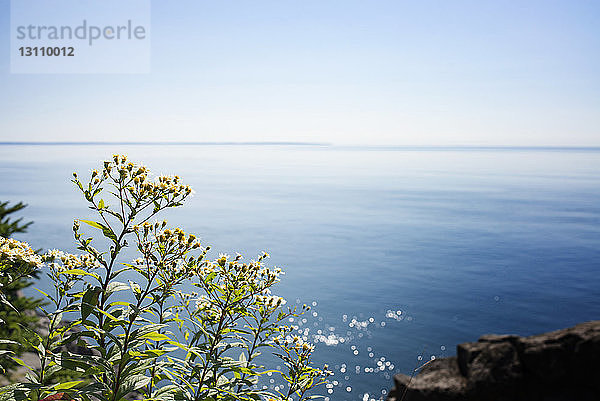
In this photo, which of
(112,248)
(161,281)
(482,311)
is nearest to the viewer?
(112,248)

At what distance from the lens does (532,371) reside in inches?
81.9

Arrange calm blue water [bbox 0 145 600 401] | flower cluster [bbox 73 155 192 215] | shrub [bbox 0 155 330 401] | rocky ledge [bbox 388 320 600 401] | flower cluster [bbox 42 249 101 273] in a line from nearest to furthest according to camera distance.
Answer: rocky ledge [bbox 388 320 600 401] → shrub [bbox 0 155 330 401] → flower cluster [bbox 73 155 192 215] → flower cluster [bbox 42 249 101 273] → calm blue water [bbox 0 145 600 401]

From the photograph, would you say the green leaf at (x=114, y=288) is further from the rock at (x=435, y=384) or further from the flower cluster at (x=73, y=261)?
the rock at (x=435, y=384)

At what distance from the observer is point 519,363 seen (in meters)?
2.07

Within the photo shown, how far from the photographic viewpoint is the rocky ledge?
2029mm

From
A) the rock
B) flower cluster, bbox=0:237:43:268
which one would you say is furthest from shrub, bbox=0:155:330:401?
the rock

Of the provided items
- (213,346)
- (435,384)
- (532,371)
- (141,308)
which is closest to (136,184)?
(141,308)

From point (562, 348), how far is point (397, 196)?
7321 centimetres

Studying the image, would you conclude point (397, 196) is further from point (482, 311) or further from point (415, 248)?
point (482, 311)

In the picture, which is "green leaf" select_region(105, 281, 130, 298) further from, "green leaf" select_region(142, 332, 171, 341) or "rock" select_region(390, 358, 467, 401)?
"rock" select_region(390, 358, 467, 401)

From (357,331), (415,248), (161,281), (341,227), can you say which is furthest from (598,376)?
(341,227)

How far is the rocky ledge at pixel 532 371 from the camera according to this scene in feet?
6.66

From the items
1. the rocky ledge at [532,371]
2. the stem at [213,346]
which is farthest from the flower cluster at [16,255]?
the rocky ledge at [532,371]

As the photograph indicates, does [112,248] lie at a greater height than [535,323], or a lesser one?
greater
